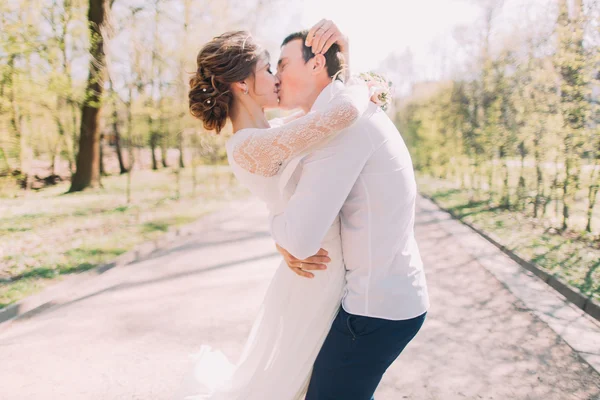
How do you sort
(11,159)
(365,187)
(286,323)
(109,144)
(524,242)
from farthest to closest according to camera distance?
(109,144), (524,242), (11,159), (286,323), (365,187)

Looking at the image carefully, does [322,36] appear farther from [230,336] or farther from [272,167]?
[230,336]

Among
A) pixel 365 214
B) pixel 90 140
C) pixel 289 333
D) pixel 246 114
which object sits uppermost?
pixel 90 140

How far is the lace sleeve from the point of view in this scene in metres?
1.58

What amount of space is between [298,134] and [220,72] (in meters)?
0.57

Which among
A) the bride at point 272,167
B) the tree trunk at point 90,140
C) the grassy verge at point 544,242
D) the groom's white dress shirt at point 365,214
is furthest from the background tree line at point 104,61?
the groom's white dress shirt at point 365,214

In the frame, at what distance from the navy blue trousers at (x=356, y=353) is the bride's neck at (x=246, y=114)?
85 centimetres

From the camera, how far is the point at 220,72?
2.01 metres

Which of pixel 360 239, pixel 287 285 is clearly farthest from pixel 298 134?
pixel 287 285

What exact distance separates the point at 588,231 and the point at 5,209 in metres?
13.6

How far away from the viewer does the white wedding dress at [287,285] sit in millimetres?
1646

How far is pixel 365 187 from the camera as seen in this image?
5.24 feet

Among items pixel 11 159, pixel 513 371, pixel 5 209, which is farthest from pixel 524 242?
pixel 5 209

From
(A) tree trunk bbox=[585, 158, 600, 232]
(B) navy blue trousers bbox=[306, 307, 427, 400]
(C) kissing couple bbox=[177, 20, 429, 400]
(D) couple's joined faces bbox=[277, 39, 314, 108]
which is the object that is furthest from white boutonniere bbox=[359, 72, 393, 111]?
(A) tree trunk bbox=[585, 158, 600, 232]

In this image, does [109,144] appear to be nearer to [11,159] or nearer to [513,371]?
[11,159]
